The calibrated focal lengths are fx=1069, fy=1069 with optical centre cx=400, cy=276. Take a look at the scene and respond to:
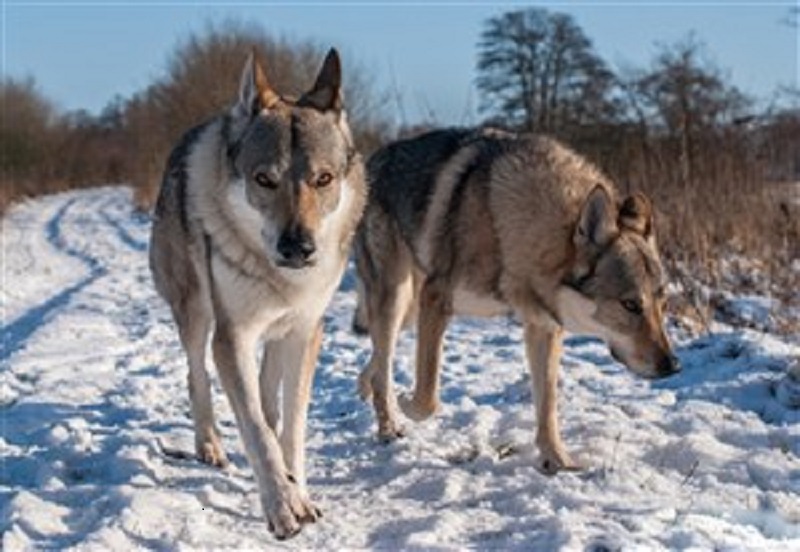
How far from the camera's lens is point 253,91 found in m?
4.08

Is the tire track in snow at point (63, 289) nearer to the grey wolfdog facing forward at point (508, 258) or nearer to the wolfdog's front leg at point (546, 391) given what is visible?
the grey wolfdog facing forward at point (508, 258)

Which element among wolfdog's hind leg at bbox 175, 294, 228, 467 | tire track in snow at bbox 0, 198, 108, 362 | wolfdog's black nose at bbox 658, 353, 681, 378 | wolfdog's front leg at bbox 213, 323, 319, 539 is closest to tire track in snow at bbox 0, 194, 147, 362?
tire track in snow at bbox 0, 198, 108, 362

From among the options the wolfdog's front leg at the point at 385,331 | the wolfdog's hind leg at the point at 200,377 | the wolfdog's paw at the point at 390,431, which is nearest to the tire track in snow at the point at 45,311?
the wolfdog's hind leg at the point at 200,377

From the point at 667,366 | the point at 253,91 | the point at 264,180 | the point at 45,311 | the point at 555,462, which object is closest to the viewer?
the point at 264,180

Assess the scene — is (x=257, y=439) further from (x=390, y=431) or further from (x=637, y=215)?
(x=637, y=215)

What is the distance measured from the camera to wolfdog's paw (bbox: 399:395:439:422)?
4.98 metres

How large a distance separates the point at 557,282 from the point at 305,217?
52.7 inches

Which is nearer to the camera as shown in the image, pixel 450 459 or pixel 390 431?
pixel 450 459

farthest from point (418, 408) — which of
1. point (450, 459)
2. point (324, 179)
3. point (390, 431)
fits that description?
point (324, 179)

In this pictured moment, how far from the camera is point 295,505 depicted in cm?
353

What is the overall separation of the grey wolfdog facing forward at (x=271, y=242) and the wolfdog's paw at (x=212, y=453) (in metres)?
0.38

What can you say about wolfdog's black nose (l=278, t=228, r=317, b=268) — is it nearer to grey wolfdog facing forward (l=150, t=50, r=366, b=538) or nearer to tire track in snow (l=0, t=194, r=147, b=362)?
grey wolfdog facing forward (l=150, t=50, r=366, b=538)

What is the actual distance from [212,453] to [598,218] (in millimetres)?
1948

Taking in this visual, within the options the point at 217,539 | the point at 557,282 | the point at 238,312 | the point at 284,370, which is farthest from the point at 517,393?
the point at 217,539
